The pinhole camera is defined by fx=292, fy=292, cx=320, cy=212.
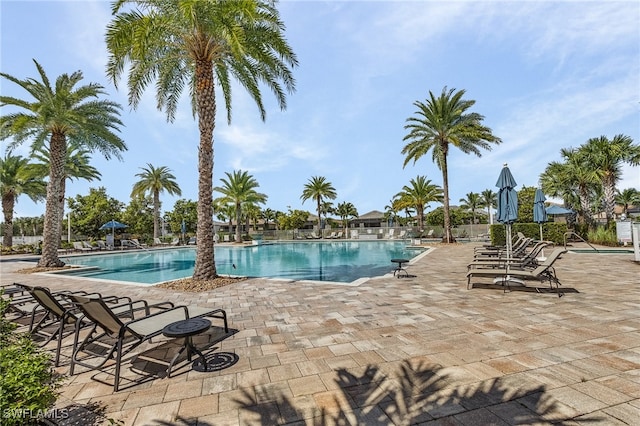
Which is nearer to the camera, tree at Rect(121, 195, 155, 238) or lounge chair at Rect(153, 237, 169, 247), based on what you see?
lounge chair at Rect(153, 237, 169, 247)

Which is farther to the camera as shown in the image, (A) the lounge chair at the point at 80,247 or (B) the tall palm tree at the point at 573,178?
(A) the lounge chair at the point at 80,247

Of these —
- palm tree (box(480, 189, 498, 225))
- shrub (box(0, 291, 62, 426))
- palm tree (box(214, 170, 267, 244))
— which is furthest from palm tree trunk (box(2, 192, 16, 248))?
palm tree (box(480, 189, 498, 225))

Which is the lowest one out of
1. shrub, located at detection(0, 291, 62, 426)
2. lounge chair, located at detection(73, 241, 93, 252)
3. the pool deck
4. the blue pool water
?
the blue pool water

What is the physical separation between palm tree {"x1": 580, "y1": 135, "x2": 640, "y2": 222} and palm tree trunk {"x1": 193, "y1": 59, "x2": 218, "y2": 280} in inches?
990

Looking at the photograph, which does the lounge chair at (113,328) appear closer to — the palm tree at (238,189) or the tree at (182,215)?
the palm tree at (238,189)

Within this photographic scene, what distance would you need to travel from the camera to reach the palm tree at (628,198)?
48188 millimetres

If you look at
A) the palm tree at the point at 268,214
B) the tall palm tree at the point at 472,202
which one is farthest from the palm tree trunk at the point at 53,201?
the tall palm tree at the point at 472,202

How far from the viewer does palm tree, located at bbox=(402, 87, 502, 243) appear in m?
22.1

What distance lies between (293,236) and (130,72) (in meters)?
33.3

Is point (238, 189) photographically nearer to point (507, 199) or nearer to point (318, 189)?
point (318, 189)

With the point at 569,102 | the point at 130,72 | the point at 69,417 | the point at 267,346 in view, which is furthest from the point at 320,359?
the point at 569,102

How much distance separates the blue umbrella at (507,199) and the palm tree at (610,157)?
17602 millimetres

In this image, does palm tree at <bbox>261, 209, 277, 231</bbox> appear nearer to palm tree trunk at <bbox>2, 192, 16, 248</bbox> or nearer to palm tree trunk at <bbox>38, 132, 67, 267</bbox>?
palm tree trunk at <bbox>2, 192, 16, 248</bbox>

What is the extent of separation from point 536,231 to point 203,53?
2151 cm
